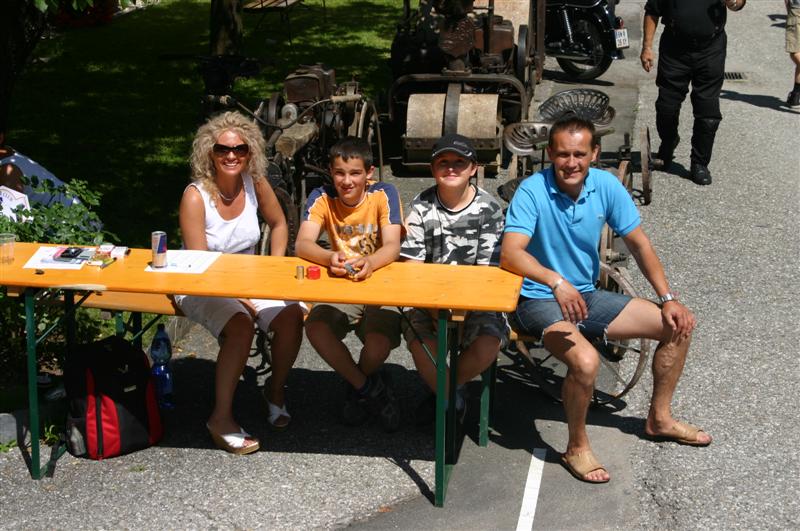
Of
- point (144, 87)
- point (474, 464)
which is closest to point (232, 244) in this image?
point (474, 464)

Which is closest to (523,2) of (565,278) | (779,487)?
(565,278)

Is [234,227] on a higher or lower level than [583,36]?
lower

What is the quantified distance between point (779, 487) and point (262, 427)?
7.91ft

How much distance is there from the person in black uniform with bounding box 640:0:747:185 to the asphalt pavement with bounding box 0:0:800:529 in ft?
8.82

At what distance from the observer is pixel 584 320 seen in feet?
17.4

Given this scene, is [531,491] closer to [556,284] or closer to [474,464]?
[474,464]

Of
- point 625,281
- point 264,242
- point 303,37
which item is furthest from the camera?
point 303,37

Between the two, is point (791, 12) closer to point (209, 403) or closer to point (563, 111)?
point (563, 111)

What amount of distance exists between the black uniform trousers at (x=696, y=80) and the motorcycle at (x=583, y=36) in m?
3.74

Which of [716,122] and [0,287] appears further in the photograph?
[716,122]

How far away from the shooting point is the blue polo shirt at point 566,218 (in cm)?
537

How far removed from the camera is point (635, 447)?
5.44 meters

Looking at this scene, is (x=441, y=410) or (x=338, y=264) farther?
(x=338, y=264)

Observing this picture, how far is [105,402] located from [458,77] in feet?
18.4
